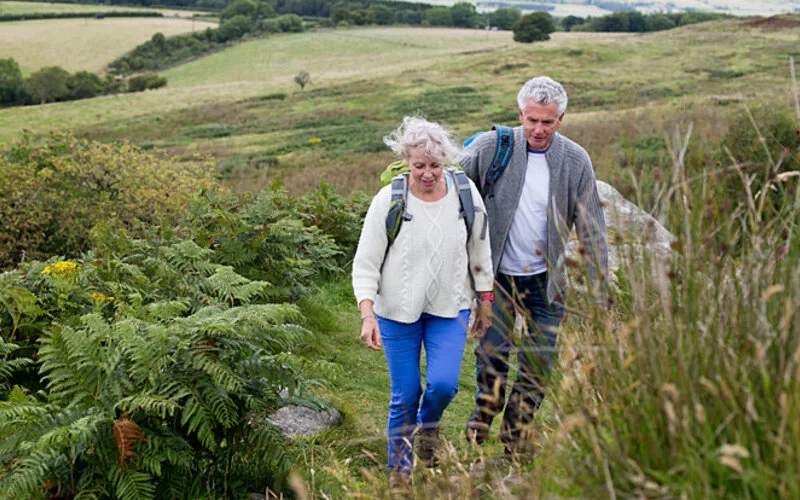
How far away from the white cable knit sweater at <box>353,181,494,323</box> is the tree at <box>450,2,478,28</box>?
121 metres

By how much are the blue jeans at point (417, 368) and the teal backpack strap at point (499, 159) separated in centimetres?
73

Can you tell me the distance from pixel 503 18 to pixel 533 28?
108 ft

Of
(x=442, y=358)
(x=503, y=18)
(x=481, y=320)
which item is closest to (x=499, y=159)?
(x=481, y=320)

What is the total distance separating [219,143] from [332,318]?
3711cm

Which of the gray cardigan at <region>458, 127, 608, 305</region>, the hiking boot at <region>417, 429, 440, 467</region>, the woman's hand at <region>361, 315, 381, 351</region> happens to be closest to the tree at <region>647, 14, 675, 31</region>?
the gray cardigan at <region>458, 127, 608, 305</region>

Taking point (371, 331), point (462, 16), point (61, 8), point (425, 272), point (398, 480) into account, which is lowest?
point (398, 480)

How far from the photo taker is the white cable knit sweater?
3986mm

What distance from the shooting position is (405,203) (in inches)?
157

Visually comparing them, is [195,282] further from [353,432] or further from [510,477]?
[510,477]

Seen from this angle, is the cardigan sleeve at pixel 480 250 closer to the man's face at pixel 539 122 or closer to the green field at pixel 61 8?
the man's face at pixel 539 122

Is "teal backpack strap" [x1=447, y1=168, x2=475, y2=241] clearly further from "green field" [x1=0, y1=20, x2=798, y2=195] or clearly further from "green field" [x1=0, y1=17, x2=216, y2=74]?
"green field" [x1=0, y1=17, x2=216, y2=74]

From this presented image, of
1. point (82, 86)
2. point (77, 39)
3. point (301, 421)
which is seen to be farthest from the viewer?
point (77, 39)

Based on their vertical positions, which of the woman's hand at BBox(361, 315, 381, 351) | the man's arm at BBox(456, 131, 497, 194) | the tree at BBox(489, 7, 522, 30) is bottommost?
the woman's hand at BBox(361, 315, 381, 351)

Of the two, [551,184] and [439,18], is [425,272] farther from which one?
[439,18]
